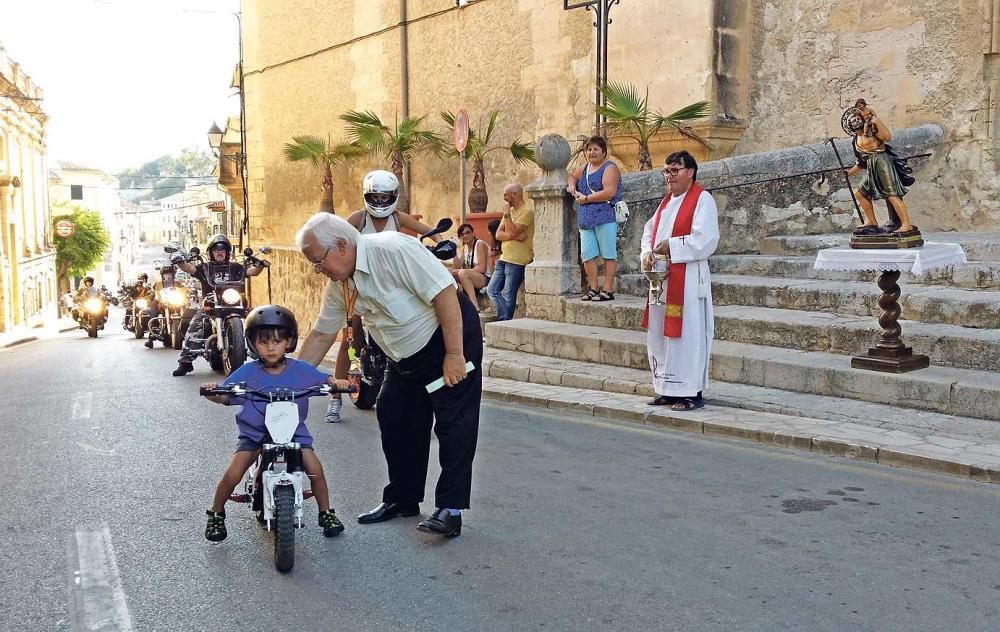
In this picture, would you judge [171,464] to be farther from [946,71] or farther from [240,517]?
[946,71]

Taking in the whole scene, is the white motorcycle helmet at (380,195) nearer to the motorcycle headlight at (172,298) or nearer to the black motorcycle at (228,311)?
the black motorcycle at (228,311)

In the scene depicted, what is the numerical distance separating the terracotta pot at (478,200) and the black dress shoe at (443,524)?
12784 mm

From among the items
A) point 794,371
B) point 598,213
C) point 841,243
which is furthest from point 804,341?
point 598,213

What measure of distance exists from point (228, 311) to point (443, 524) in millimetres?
6882

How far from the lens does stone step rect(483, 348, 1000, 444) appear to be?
6.98 meters

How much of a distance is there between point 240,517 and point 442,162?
15.0 meters

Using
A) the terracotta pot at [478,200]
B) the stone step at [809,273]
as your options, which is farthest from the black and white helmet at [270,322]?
the terracotta pot at [478,200]

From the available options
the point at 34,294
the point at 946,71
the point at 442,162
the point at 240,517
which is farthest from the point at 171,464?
the point at 34,294

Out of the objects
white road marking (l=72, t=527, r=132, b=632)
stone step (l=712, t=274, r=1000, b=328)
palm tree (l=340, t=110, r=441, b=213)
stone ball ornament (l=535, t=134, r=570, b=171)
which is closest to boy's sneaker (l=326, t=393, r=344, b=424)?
white road marking (l=72, t=527, r=132, b=632)

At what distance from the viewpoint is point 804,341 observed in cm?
886

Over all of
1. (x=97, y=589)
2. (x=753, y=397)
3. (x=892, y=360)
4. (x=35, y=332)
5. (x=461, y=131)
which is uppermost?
(x=461, y=131)

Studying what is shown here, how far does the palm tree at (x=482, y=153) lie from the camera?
1711 cm

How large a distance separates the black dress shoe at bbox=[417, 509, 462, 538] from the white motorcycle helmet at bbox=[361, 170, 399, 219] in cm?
326

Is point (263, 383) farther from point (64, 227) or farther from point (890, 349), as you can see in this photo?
point (64, 227)
